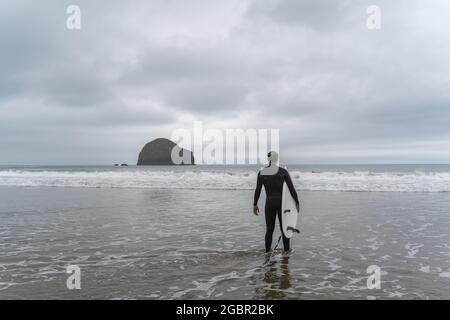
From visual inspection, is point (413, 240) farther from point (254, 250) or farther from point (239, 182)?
point (239, 182)

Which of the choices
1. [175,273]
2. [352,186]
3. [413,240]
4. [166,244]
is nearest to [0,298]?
[175,273]

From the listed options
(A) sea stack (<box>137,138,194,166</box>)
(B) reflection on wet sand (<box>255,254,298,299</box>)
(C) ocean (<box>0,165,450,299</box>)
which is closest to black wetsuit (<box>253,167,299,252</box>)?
(C) ocean (<box>0,165,450,299</box>)

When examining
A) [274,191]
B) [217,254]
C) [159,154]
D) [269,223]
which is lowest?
[217,254]

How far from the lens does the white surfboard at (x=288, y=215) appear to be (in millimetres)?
8212

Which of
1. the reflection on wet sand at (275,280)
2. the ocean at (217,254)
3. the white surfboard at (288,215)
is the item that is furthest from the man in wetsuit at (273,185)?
the reflection on wet sand at (275,280)

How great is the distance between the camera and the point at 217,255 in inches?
306

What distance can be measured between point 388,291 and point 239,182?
24.3 m

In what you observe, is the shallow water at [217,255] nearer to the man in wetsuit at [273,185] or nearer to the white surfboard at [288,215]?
the white surfboard at [288,215]

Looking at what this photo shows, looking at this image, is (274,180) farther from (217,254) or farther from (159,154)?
(159,154)

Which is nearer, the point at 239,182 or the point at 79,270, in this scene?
the point at 79,270

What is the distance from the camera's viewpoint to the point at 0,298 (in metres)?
5.20

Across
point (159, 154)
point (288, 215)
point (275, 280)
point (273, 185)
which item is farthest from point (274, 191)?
point (159, 154)

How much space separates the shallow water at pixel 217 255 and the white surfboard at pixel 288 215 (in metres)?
0.50

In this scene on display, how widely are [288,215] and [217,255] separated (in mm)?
1970
